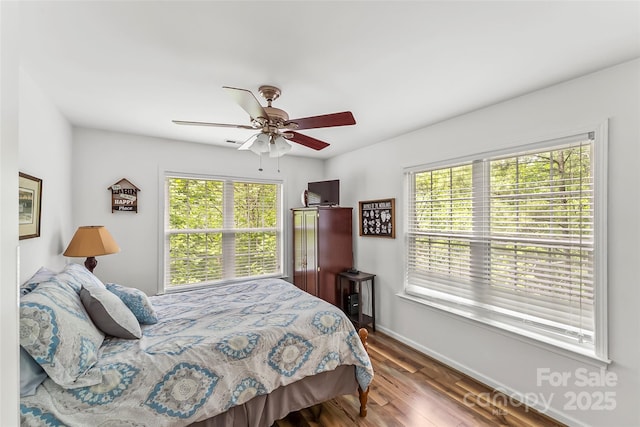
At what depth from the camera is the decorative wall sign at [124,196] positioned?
10.5ft

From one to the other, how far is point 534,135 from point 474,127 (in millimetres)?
515

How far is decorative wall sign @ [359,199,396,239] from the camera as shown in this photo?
11.5 ft

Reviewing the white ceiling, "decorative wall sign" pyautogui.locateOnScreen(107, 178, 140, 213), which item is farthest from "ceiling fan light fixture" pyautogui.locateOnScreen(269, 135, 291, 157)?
"decorative wall sign" pyautogui.locateOnScreen(107, 178, 140, 213)

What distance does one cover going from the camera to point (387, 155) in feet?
11.7

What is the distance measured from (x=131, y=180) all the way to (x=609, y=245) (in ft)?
14.5

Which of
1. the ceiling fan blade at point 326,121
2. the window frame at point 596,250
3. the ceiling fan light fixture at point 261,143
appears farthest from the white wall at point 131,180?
the window frame at point 596,250

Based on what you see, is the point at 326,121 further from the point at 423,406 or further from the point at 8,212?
the point at 423,406

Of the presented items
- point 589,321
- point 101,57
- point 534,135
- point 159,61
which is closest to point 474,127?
point 534,135

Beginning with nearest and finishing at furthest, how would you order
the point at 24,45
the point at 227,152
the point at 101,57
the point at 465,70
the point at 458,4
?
1. the point at 458,4
2. the point at 24,45
3. the point at 101,57
4. the point at 465,70
5. the point at 227,152

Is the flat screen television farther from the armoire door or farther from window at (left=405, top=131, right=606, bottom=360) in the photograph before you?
window at (left=405, top=131, right=606, bottom=360)

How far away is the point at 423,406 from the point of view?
2.25 meters

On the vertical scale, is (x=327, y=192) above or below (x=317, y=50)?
below

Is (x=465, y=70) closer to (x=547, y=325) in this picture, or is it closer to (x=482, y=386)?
(x=547, y=325)

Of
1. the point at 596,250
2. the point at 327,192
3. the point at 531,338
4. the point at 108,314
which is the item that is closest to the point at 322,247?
the point at 327,192
